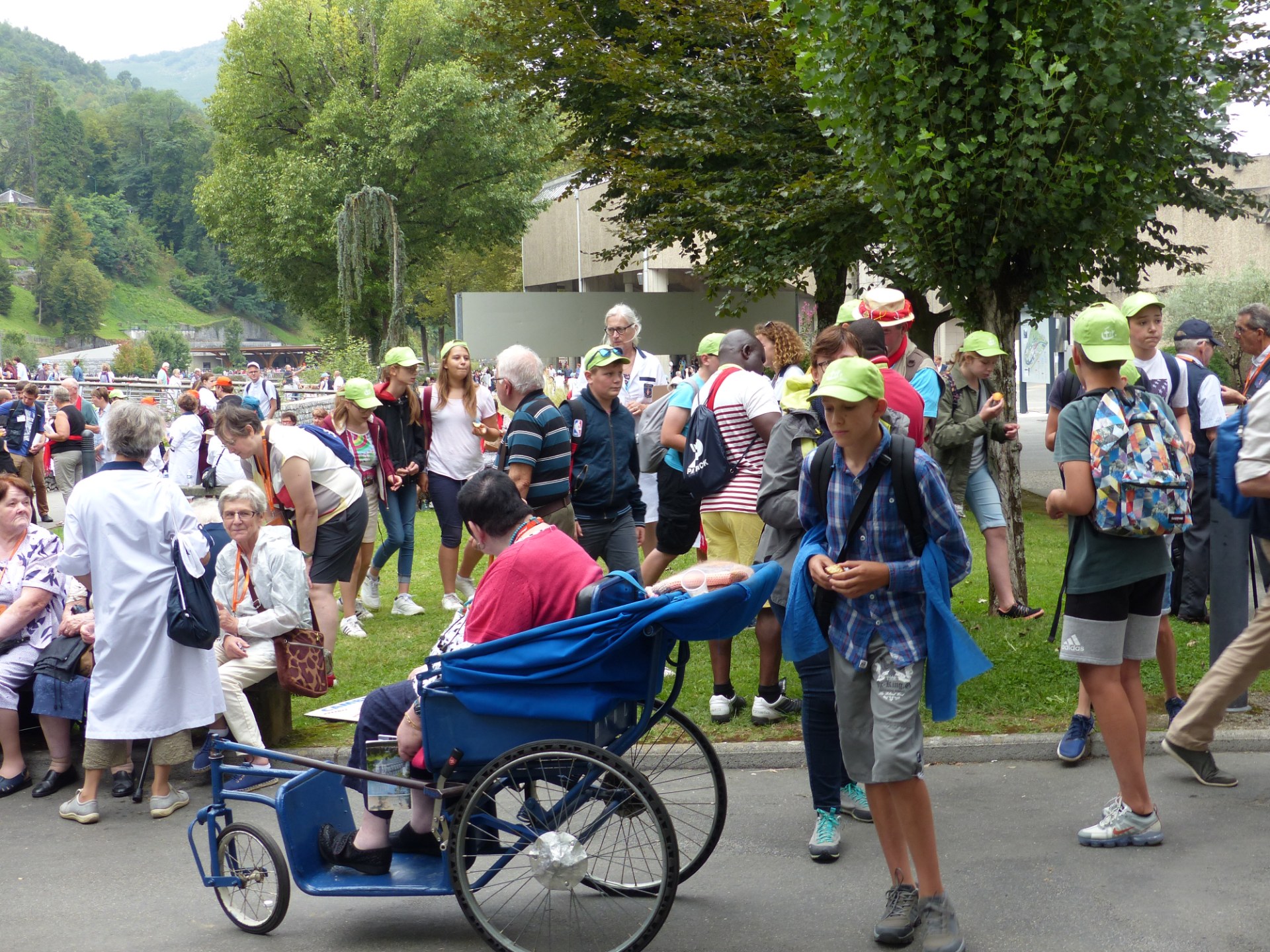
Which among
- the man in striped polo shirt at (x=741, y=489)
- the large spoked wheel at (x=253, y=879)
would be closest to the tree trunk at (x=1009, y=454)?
the man in striped polo shirt at (x=741, y=489)

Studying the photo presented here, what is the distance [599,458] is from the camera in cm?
703

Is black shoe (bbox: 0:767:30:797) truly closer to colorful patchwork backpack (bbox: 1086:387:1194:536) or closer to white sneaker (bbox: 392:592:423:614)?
white sneaker (bbox: 392:592:423:614)

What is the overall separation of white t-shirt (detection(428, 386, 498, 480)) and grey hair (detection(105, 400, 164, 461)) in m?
3.61

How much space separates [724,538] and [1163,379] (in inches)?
109

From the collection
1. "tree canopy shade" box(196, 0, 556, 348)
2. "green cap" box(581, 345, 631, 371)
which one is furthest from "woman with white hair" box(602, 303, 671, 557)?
"tree canopy shade" box(196, 0, 556, 348)

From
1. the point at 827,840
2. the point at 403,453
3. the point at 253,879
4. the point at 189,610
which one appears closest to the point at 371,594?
the point at 403,453

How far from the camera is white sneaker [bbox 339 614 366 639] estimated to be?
28.1 feet

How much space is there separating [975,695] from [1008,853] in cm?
174

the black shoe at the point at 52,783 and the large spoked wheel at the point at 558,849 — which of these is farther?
the black shoe at the point at 52,783

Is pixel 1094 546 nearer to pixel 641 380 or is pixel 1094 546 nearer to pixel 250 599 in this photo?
pixel 250 599

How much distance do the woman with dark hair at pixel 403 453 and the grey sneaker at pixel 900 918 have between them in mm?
5869

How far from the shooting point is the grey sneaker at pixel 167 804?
5543 mm

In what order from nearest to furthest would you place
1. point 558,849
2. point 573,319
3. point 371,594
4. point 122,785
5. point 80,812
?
1. point 558,849
2. point 80,812
3. point 122,785
4. point 371,594
5. point 573,319

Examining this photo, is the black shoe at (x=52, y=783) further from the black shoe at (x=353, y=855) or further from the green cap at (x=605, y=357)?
the green cap at (x=605, y=357)
